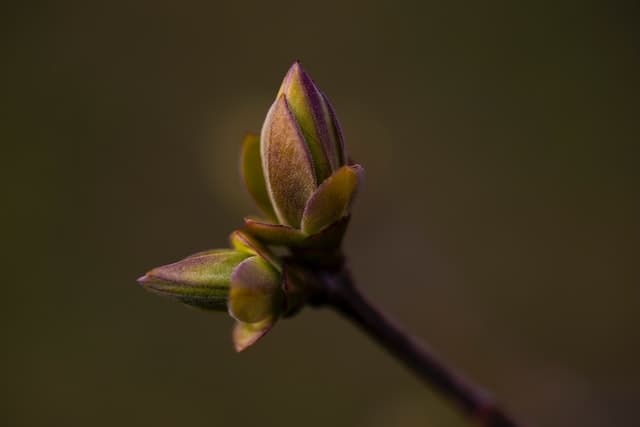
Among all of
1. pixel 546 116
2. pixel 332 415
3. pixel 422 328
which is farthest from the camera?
pixel 546 116

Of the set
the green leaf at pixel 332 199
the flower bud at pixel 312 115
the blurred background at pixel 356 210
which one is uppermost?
the flower bud at pixel 312 115

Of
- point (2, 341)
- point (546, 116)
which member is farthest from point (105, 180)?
point (546, 116)

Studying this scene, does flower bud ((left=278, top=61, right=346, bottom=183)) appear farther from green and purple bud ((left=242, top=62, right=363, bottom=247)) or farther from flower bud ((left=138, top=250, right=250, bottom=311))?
flower bud ((left=138, top=250, right=250, bottom=311))

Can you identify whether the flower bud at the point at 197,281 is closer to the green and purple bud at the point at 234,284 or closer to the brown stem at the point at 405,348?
the green and purple bud at the point at 234,284

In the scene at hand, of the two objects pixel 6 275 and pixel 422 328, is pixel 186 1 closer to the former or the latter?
pixel 6 275

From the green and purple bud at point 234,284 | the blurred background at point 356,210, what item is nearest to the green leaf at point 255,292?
the green and purple bud at point 234,284

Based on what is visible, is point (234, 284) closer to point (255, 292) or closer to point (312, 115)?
point (255, 292)
